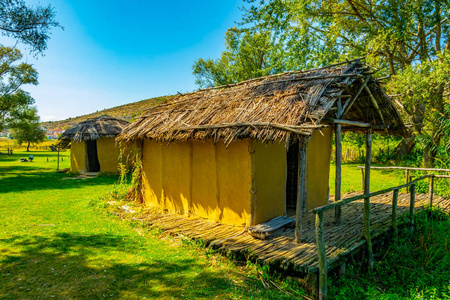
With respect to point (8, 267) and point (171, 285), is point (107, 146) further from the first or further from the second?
point (171, 285)

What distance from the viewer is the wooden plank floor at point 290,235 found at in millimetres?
4402

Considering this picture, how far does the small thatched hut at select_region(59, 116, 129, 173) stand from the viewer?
1586 cm

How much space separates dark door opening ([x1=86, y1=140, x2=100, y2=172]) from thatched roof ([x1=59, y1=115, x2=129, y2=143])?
39.0 inches

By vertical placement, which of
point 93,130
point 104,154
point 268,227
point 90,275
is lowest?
point 90,275

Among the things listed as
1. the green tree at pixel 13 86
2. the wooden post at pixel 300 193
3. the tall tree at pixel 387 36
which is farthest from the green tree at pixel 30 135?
the wooden post at pixel 300 193

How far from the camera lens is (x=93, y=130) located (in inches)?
627

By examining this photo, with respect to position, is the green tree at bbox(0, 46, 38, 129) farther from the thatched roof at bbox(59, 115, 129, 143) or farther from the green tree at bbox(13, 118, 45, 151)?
the green tree at bbox(13, 118, 45, 151)

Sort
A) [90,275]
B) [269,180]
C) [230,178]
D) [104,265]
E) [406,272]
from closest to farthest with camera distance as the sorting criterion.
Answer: [90,275] < [104,265] < [406,272] < [269,180] < [230,178]

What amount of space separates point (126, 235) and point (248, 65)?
22.1 meters

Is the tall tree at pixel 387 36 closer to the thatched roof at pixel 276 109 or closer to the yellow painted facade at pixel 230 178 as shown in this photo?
the thatched roof at pixel 276 109

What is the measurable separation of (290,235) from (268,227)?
1.52ft

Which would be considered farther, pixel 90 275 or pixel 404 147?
pixel 404 147

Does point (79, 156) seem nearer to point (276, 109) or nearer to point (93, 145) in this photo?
point (93, 145)

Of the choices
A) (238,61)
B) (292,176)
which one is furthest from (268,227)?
(238,61)
